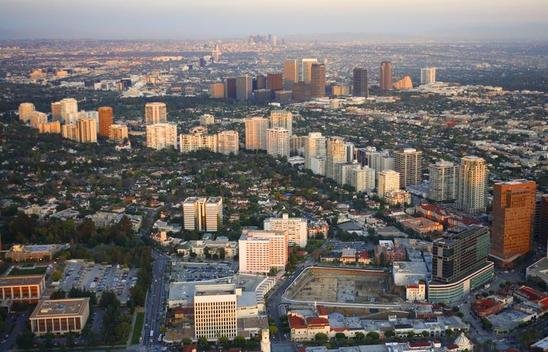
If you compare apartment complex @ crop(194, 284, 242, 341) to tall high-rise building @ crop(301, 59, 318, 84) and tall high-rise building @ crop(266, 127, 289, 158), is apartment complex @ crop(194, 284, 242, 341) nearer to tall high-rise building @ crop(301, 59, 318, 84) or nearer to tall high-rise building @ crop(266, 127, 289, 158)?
tall high-rise building @ crop(266, 127, 289, 158)

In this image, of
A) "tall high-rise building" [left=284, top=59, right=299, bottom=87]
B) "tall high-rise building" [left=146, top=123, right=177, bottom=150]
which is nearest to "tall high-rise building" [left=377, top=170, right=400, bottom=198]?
"tall high-rise building" [left=146, top=123, right=177, bottom=150]

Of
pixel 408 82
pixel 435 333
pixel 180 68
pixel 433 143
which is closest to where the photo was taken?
pixel 435 333

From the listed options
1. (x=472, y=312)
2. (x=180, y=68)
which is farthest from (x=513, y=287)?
(x=180, y=68)

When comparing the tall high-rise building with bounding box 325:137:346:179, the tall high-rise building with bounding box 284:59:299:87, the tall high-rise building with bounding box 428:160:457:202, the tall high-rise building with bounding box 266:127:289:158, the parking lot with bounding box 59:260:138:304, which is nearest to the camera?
the parking lot with bounding box 59:260:138:304

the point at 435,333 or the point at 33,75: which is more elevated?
the point at 33,75

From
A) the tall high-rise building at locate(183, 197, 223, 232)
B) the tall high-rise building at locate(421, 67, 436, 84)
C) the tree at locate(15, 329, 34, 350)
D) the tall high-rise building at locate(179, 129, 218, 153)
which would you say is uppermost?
the tall high-rise building at locate(421, 67, 436, 84)

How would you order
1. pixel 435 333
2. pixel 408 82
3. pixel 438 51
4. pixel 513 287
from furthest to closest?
pixel 438 51
pixel 408 82
pixel 513 287
pixel 435 333

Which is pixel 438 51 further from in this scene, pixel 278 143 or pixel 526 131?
pixel 278 143
